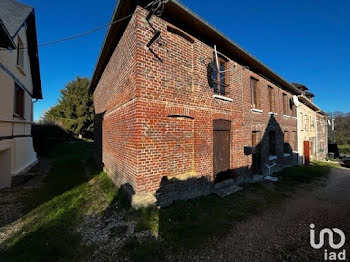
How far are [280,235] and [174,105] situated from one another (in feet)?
13.9

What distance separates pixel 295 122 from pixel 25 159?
1878cm

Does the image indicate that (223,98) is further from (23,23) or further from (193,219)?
(23,23)

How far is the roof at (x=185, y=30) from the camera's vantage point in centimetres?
493

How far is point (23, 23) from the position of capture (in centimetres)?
647

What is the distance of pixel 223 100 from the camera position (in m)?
7.01

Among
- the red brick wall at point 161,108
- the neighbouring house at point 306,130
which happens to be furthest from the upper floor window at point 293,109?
the red brick wall at point 161,108

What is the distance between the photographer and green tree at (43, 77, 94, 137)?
1073 inches

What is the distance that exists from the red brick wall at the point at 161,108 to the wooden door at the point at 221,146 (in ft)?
0.83

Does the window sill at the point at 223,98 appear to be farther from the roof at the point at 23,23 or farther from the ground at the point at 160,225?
the roof at the point at 23,23

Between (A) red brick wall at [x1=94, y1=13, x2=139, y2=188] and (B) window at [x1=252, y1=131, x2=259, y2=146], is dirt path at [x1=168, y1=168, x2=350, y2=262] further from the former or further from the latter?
(B) window at [x1=252, y1=131, x2=259, y2=146]

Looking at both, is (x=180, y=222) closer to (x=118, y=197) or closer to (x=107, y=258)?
(x=107, y=258)

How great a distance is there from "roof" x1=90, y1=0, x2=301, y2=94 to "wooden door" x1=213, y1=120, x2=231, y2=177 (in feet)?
10.4

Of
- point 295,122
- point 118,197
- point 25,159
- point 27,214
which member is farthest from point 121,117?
point 295,122

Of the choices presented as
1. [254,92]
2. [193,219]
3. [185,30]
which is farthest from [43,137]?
[254,92]
